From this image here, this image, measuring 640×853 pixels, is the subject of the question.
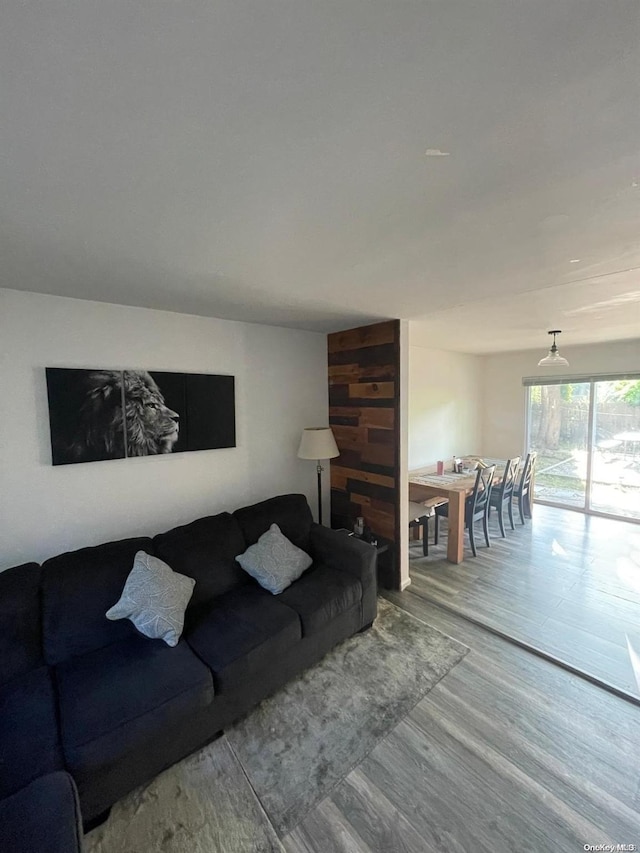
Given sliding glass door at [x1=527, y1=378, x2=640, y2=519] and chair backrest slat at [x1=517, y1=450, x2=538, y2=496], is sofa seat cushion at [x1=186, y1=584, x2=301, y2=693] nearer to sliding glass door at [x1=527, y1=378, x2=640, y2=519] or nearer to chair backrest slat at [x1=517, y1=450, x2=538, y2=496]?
chair backrest slat at [x1=517, y1=450, x2=538, y2=496]

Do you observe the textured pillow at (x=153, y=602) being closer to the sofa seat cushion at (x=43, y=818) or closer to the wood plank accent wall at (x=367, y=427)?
the sofa seat cushion at (x=43, y=818)

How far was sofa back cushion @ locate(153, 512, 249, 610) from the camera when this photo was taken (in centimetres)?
229

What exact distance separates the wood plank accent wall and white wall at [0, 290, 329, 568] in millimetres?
246

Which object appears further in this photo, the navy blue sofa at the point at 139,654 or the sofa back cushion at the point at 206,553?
the sofa back cushion at the point at 206,553

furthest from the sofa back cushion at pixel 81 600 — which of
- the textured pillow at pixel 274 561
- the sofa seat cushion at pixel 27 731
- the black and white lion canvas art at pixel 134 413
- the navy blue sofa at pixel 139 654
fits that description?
the textured pillow at pixel 274 561

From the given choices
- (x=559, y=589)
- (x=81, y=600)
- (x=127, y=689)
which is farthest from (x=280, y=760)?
(x=559, y=589)

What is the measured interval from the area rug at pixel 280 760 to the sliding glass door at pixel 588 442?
13.2 feet

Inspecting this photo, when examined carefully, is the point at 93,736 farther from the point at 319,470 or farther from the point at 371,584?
the point at 319,470

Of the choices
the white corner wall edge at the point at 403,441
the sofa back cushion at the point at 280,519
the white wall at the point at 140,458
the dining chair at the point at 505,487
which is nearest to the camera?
the white wall at the point at 140,458

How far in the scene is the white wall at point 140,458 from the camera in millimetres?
2117

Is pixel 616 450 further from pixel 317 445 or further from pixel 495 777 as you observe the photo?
pixel 495 777

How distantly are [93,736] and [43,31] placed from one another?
2117 millimetres

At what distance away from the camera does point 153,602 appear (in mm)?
1932

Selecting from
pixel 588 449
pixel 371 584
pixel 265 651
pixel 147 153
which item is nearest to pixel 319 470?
pixel 371 584
